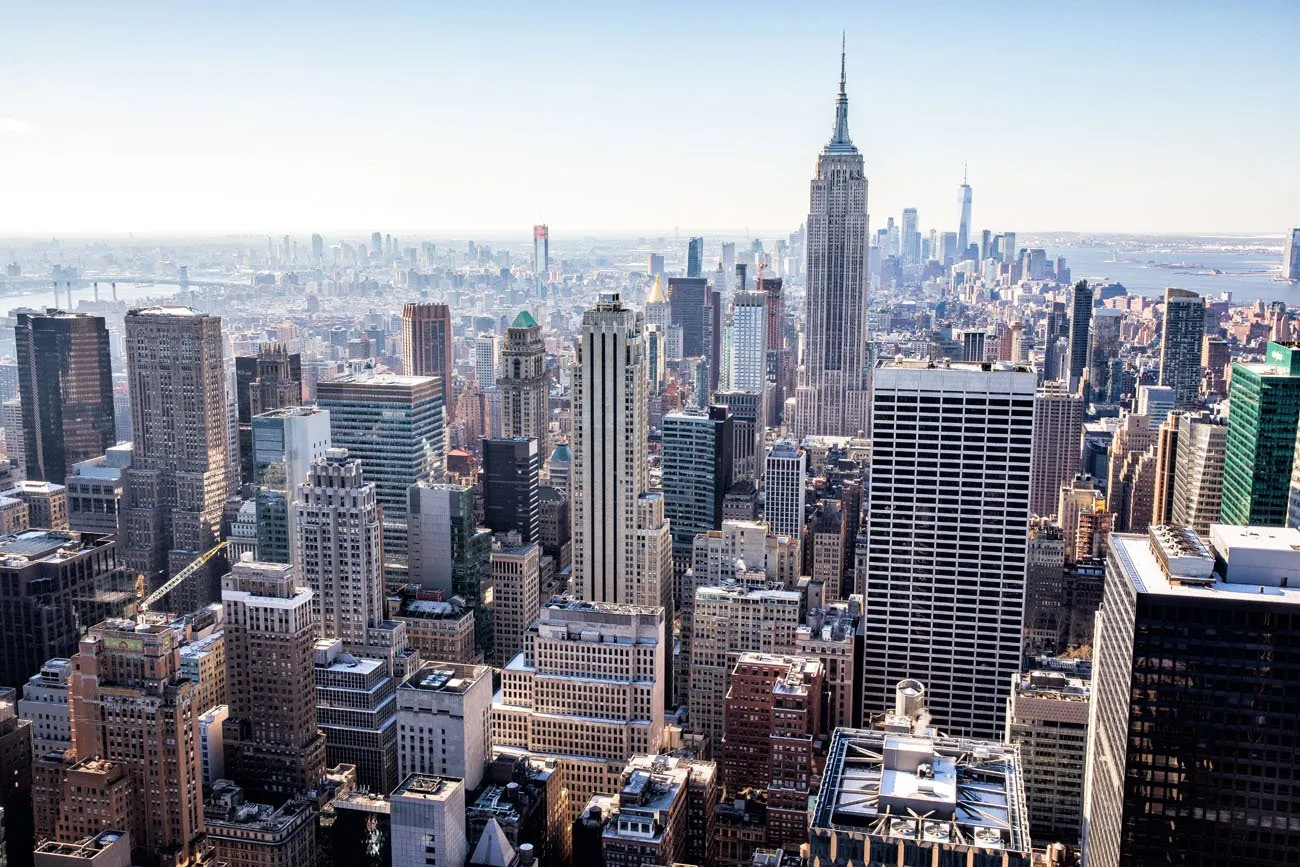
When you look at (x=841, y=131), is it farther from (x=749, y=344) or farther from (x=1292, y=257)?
(x=1292, y=257)

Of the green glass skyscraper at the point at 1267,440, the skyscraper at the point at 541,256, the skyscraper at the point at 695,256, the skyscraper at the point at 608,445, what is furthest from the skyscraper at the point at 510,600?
the skyscraper at the point at 695,256

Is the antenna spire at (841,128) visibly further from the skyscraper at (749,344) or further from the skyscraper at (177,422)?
the skyscraper at (177,422)

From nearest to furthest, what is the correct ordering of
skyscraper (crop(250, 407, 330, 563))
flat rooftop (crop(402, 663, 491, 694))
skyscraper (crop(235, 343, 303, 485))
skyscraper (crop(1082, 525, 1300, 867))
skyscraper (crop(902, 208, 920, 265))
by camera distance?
skyscraper (crop(1082, 525, 1300, 867)), flat rooftop (crop(402, 663, 491, 694)), skyscraper (crop(250, 407, 330, 563)), skyscraper (crop(235, 343, 303, 485)), skyscraper (crop(902, 208, 920, 265))

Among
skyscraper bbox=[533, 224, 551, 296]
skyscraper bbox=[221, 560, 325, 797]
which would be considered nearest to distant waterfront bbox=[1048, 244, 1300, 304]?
skyscraper bbox=[533, 224, 551, 296]

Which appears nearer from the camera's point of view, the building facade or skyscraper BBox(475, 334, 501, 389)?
the building facade

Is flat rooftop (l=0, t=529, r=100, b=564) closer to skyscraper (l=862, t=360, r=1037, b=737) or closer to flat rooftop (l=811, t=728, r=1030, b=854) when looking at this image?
skyscraper (l=862, t=360, r=1037, b=737)

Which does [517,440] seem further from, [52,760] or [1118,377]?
[1118,377]

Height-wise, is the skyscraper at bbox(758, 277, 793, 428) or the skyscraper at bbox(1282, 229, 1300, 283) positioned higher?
the skyscraper at bbox(1282, 229, 1300, 283)

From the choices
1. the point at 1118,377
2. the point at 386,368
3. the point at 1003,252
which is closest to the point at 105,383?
the point at 386,368
